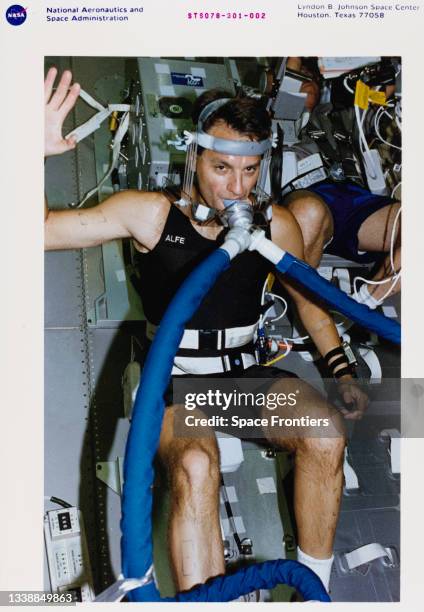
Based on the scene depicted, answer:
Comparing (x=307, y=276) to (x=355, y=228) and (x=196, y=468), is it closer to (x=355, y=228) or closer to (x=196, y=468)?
(x=196, y=468)

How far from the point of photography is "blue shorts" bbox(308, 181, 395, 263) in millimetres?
2293

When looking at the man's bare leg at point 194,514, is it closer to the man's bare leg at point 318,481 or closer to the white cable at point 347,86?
the man's bare leg at point 318,481

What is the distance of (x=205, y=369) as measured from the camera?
5.94 ft

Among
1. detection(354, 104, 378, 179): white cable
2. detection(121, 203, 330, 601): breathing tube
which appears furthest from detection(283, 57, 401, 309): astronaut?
detection(121, 203, 330, 601): breathing tube

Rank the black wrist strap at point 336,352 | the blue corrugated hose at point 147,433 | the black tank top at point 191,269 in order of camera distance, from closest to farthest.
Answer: the blue corrugated hose at point 147,433, the black tank top at point 191,269, the black wrist strap at point 336,352

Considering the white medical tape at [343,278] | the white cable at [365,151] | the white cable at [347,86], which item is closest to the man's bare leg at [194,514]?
the white medical tape at [343,278]

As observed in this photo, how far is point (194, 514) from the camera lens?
5.11 feet

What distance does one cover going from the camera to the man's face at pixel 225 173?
1674 mm

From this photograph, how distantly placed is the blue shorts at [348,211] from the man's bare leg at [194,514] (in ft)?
3.21

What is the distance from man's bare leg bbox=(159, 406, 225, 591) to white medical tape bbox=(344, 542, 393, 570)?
457 mm

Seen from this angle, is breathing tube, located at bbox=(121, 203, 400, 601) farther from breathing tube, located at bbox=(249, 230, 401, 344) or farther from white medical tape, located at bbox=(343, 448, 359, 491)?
white medical tape, located at bbox=(343, 448, 359, 491)
